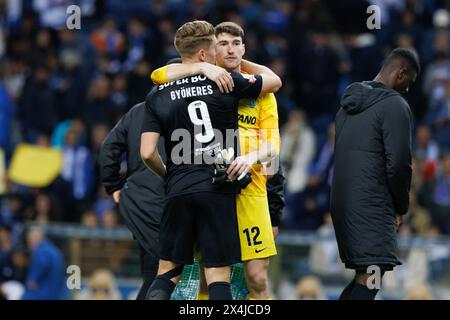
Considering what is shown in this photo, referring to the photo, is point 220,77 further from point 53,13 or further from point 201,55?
point 53,13

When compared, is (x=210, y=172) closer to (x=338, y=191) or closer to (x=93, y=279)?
(x=338, y=191)

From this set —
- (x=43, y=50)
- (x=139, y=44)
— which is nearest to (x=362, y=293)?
(x=139, y=44)

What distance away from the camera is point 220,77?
8680 mm

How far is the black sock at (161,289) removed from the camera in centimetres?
884

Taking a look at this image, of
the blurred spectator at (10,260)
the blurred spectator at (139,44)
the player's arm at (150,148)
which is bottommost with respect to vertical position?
the blurred spectator at (10,260)

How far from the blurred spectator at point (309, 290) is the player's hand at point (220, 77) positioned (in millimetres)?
4662

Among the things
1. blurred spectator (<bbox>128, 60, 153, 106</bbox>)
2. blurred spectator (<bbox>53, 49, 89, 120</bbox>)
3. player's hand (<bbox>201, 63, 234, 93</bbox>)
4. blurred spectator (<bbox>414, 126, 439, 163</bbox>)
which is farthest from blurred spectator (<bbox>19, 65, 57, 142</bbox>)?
player's hand (<bbox>201, 63, 234, 93</bbox>)

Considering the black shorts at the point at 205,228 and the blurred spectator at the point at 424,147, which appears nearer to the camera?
the black shorts at the point at 205,228

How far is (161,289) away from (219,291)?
0.45m

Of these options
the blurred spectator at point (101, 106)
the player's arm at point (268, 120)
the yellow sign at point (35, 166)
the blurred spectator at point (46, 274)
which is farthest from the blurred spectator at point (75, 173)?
the player's arm at point (268, 120)

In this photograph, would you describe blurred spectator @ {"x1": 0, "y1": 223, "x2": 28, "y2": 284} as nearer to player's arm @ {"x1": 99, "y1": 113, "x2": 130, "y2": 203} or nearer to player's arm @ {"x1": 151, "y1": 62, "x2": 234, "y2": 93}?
player's arm @ {"x1": 99, "y1": 113, "x2": 130, "y2": 203}

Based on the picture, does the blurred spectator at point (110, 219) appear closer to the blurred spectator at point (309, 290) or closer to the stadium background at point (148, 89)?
the stadium background at point (148, 89)
